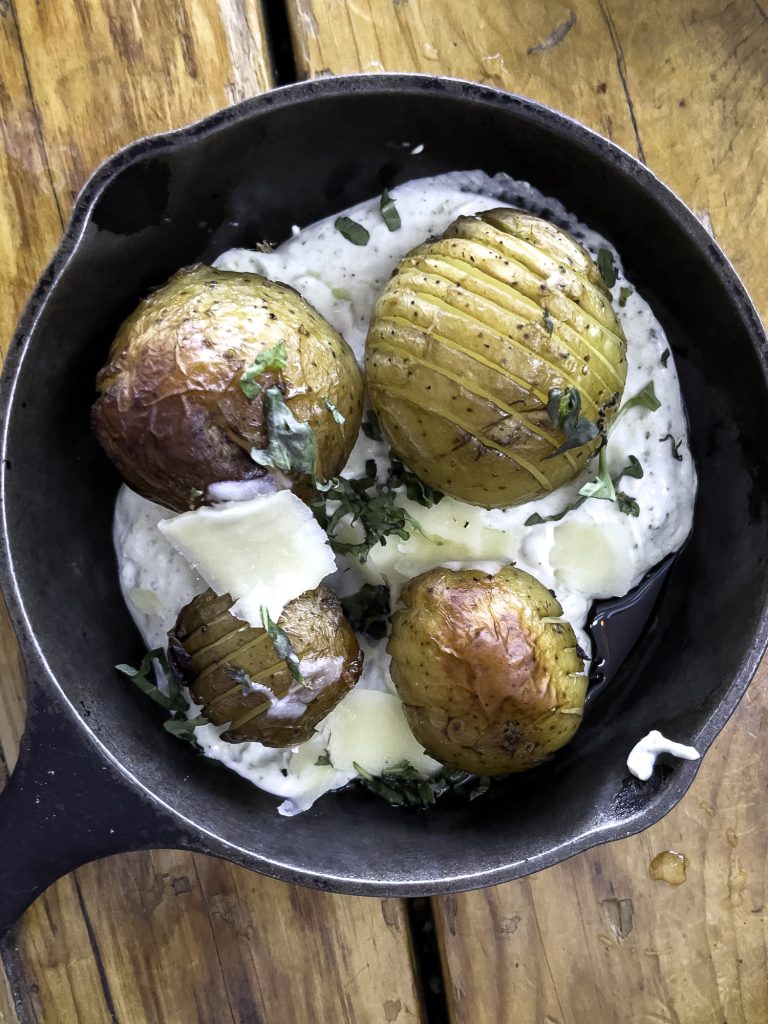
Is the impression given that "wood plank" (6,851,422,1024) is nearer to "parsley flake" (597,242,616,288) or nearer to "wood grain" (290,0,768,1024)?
"wood grain" (290,0,768,1024)

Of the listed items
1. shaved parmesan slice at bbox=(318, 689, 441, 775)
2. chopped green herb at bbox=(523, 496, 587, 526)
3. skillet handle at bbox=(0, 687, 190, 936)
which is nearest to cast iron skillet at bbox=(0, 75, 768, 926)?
skillet handle at bbox=(0, 687, 190, 936)

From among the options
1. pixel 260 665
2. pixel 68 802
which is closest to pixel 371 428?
pixel 260 665

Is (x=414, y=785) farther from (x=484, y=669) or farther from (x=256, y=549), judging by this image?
(x=256, y=549)

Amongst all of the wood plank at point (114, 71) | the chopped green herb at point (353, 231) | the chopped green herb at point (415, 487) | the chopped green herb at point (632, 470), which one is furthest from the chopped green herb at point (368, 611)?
the wood plank at point (114, 71)

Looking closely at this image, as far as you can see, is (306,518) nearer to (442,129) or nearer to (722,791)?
(442,129)

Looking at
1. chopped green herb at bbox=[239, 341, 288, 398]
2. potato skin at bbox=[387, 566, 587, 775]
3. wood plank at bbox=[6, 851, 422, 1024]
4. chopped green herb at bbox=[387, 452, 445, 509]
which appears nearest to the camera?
chopped green herb at bbox=[239, 341, 288, 398]

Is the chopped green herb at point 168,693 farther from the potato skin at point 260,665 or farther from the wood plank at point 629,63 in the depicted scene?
the wood plank at point 629,63

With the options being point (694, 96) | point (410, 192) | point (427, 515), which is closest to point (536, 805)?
point (427, 515)
